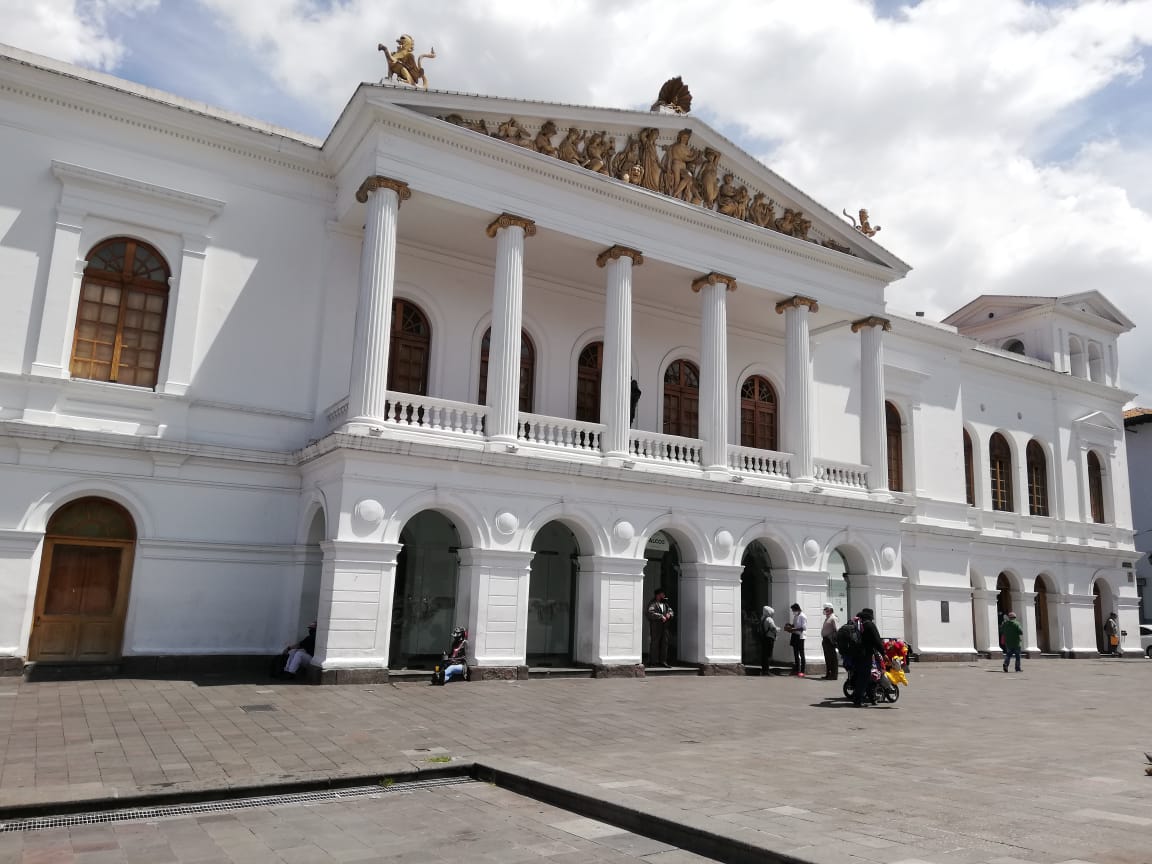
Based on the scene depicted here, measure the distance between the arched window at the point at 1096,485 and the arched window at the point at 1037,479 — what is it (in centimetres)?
268

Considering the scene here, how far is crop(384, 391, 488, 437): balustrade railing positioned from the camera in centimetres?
1573

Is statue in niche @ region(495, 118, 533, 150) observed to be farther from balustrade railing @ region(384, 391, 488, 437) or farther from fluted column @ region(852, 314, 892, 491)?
fluted column @ region(852, 314, 892, 491)

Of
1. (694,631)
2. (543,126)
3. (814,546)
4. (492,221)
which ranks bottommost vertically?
(694,631)

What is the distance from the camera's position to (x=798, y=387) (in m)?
20.6

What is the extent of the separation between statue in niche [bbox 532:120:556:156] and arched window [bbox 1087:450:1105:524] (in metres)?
24.7

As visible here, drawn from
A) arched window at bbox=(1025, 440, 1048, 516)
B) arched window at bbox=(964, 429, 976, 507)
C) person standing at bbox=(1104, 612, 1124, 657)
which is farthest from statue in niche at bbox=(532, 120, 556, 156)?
person standing at bbox=(1104, 612, 1124, 657)

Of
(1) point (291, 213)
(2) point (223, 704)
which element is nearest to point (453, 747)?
(2) point (223, 704)

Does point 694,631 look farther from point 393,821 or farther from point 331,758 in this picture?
point 393,821

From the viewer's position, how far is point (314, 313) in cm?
1758

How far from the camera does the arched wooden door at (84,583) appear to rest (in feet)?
48.7

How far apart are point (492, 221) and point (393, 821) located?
41.9ft

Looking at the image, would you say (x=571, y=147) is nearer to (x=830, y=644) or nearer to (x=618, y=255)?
(x=618, y=255)

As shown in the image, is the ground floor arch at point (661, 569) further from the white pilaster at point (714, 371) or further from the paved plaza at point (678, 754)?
the paved plaza at point (678, 754)

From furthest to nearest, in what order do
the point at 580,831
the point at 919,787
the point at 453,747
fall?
1. the point at 453,747
2. the point at 919,787
3. the point at 580,831
